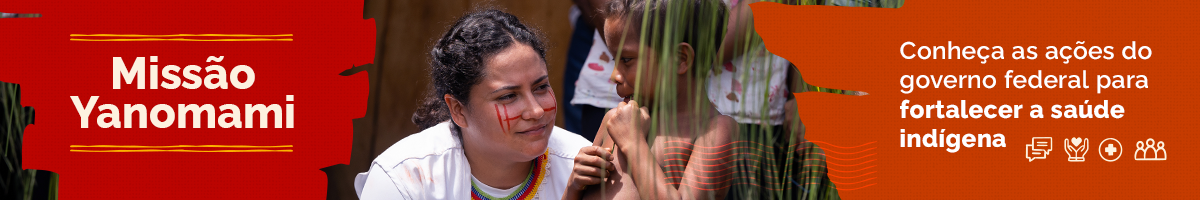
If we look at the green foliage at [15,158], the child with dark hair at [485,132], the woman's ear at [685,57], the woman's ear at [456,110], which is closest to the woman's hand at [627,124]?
the woman's ear at [685,57]

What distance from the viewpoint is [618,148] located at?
1.54m

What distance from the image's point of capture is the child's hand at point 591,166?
1497mm

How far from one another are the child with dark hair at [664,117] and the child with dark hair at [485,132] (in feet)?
0.81

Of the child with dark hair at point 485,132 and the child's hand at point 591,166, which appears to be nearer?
the child's hand at point 591,166

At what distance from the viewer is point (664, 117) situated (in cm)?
137

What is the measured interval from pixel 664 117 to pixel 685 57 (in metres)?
0.13

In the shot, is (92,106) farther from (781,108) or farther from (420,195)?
(781,108)

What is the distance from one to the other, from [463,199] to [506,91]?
0.97ft

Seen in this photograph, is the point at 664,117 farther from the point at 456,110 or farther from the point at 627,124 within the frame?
the point at 456,110

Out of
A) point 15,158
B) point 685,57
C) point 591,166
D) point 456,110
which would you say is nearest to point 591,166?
point 591,166

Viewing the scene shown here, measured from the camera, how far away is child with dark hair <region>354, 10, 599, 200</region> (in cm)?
174

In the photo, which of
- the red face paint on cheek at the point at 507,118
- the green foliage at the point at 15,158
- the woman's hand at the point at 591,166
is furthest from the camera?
the green foliage at the point at 15,158

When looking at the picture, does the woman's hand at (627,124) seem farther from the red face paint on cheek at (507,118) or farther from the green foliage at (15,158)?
the green foliage at (15,158)

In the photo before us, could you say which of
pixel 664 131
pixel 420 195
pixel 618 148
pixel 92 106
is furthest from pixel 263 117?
pixel 664 131
